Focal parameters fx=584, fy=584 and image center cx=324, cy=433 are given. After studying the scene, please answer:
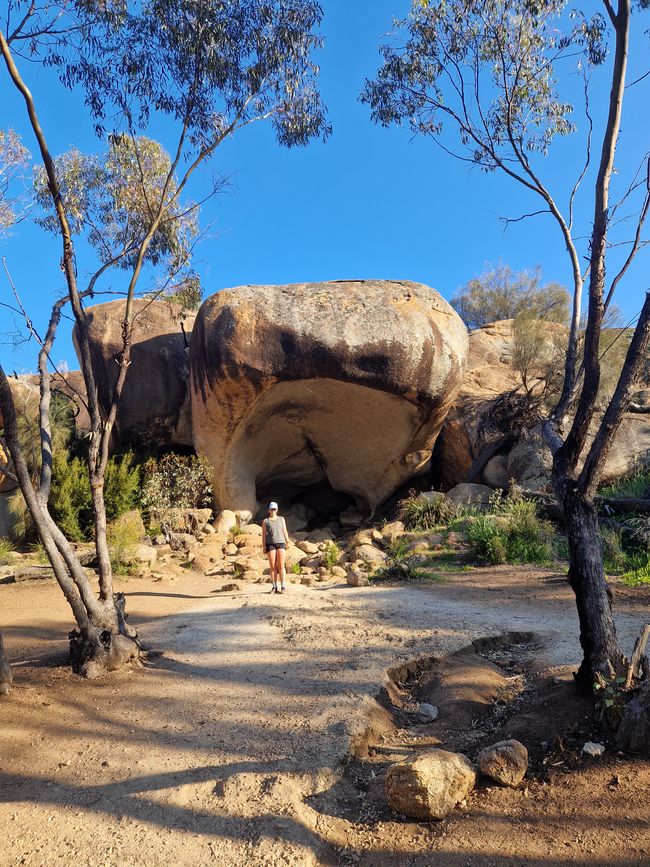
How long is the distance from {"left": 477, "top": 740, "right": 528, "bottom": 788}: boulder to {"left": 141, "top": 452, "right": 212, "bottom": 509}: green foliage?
1018 cm

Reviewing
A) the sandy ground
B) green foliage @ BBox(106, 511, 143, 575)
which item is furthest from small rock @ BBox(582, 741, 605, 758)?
green foliage @ BBox(106, 511, 143, 575)

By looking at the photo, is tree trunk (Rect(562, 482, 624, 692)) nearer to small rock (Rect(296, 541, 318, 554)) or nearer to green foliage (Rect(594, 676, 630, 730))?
green foliage (Rect(594, 676, 630, 730))

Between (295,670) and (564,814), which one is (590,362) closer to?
(564,814)

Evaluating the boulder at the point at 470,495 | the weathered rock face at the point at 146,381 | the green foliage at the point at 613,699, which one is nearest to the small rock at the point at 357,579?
the boulder at the point at 470,495

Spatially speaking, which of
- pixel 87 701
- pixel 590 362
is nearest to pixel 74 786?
pixel 87 701

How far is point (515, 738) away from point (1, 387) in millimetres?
4218

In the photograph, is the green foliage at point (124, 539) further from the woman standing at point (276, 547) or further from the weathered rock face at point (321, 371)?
the woman standing at point (276, 547)

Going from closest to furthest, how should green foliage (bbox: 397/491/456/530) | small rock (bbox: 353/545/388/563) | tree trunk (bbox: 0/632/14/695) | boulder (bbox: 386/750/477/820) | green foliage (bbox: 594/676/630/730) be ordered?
A: boulder (bbox: 386/750/477/820), green foliage (bbox: 594/676/630/730), tree trunk (bbox: 0/632/14/695), small rock (bbox: 353/545/388/563), green foliage (bbox: 397/491/456/530)

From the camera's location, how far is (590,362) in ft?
12.6

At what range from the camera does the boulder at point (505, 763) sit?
113 inches

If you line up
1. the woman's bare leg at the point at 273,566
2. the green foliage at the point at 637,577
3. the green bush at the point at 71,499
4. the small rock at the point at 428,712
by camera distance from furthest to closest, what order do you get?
the green bush at the point at 71,499
the woman's bare leg at the point at 273,566
the green foliage at the point at 637,577
the small rock at the point at 428,712

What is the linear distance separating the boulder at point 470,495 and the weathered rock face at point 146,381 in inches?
251

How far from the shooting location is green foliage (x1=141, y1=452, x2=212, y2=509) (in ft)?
41.0

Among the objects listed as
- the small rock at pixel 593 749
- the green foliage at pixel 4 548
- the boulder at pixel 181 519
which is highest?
the boulder at pixel 181 519
